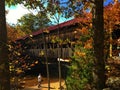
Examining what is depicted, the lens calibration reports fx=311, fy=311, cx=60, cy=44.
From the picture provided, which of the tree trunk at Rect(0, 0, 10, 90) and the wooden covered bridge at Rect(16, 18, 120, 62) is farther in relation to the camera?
the wooden covered bridge at Rect(16, 18, 120, 62)

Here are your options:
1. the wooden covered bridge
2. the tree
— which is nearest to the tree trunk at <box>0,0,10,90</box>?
the tree

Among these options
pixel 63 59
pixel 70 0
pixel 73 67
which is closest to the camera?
pixel 70 0

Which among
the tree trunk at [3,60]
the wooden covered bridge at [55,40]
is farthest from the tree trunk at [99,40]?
the wooden covered bridge at [55,40]

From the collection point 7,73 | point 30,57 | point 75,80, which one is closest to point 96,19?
point 7,73

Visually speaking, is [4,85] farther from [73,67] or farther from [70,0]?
[73,67]

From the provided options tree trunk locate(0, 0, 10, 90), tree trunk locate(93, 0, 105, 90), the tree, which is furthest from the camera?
the tree

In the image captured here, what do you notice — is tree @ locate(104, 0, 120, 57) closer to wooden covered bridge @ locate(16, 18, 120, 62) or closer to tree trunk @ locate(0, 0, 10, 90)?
wooden covered bridge @ locate(16, 18, 120, 62)

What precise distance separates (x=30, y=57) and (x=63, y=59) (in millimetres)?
14688

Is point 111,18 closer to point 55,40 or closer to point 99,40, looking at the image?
point 55,40

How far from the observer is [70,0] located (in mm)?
12531

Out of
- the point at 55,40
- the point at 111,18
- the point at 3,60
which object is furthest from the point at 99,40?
the point at 55,40

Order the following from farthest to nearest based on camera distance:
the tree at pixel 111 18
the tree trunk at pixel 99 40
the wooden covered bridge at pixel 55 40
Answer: the wooden covered bridge at pixel 55 40
the tree at pixel 111 18
the tree trunk at pixel 99 40

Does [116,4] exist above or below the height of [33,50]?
above

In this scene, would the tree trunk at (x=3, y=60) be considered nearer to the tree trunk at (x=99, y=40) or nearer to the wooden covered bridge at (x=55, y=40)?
the tree trunk at (x=99, y=40)
